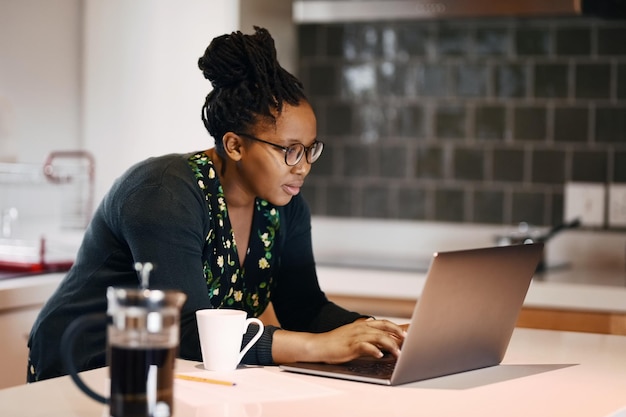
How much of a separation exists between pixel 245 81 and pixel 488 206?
76.6 inches

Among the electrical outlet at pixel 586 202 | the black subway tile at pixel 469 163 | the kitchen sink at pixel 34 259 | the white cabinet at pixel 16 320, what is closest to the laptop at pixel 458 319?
the white cabinet at pixel 16 320

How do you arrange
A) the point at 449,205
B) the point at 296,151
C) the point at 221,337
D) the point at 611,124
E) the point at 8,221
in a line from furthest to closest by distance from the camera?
the point at 449,205 < the point at 611,124 < the point at 8,221 < the point at 296,151 < the point at 221,337

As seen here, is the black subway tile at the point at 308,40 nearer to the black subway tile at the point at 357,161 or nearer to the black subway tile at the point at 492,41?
the black subway tile at the point at 357,161

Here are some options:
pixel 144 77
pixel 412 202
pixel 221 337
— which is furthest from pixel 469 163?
pixel 221 337

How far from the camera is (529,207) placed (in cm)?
360

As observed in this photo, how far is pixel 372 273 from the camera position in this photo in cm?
313

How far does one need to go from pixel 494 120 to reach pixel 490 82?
0.46 feet

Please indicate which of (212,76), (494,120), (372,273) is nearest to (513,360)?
(212,76)

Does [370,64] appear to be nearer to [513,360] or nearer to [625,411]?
[513,360]

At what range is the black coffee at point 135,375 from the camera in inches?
42.4

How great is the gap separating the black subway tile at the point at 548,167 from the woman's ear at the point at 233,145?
6.31 ft

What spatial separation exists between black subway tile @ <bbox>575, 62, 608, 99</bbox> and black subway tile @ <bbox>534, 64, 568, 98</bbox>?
5cm

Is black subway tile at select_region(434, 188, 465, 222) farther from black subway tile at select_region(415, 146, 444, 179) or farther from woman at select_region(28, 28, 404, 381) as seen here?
woman at select_region(28, 28, 404, 381)

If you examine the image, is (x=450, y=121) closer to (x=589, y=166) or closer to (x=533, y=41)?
(x=533, y=41)
